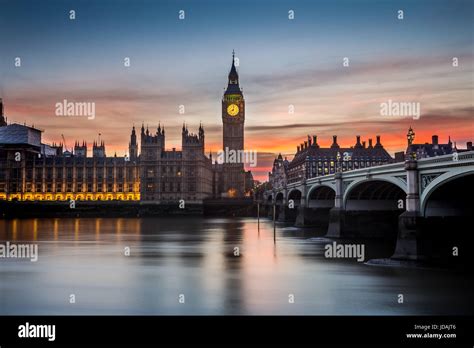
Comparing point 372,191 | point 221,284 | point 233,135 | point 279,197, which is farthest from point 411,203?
point 233,135

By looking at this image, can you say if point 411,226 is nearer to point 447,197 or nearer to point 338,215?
point 447,197

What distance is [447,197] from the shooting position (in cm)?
3244

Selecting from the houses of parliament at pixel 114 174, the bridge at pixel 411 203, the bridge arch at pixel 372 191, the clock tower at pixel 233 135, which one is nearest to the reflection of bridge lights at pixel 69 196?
the houses of parliament at pixel 114 174

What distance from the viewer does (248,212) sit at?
4825 inches

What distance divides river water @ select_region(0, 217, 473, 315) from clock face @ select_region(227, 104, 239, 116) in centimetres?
12620

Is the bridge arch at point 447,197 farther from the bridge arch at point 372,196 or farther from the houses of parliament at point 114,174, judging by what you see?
the houses of parliament at point 114,174

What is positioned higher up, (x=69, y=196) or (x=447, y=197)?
(x=69, y=196)

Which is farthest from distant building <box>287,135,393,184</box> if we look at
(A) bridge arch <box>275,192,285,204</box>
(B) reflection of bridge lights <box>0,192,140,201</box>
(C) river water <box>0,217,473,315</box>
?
(C) river water <box>0,217,473,315</box>

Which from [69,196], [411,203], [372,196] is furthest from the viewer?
[69,196]

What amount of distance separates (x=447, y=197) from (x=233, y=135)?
133 m
